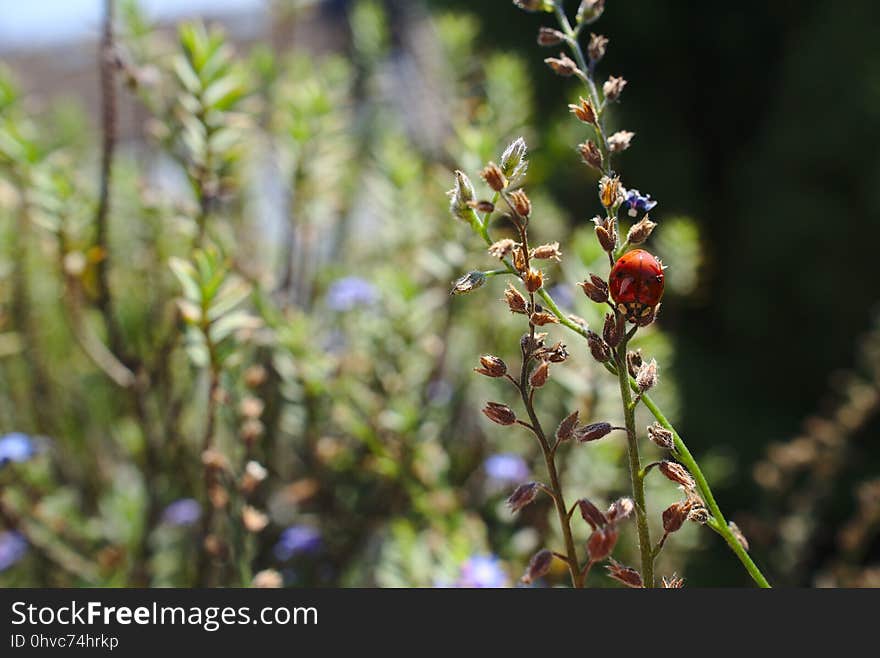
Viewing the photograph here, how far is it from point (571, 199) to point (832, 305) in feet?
2.67

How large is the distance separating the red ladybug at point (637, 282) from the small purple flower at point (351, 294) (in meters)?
0.79

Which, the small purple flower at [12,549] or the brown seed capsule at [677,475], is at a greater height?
the small purple flower at [12,549]

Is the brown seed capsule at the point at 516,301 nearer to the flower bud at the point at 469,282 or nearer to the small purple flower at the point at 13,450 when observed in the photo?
the flower bud at the point at 469,282

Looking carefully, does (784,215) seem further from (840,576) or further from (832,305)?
(840,576)

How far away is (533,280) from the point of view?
0.49 m

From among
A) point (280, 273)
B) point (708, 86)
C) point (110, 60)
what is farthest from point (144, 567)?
point (708, 86)

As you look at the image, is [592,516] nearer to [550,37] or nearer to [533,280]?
[533,280]

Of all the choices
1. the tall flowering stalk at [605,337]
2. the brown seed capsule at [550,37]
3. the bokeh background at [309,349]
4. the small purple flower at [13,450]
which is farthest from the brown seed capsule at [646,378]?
the small purple flower at [13,450]

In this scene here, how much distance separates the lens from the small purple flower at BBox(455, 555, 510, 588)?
866mm

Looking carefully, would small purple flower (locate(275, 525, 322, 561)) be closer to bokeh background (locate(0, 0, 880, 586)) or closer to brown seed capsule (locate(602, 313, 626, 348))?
bokeh background (locate(0, 0, 880, 586))

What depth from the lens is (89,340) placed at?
1159 mm

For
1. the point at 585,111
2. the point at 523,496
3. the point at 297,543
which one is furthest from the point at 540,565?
the point at 297,543

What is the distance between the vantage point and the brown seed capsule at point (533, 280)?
486mm

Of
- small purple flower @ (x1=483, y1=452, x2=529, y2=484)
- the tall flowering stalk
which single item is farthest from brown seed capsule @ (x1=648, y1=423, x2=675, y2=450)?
small purple flower @ (x1=483, y1=452, x2=529, y2=484)
